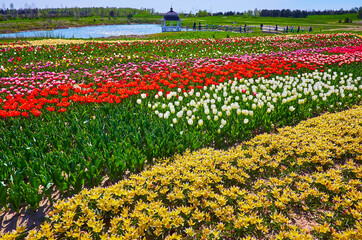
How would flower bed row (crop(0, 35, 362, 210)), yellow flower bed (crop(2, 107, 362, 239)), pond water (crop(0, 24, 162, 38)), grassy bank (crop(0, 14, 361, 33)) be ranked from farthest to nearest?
grassy bank (crop(0, 14, 361, 33)) → pond water (crop(0, 24, 162, 38)) → flower bed row (crop(0, 35, 362, 210)) → yellow flower bed (crop(2, 107, 362, 239))

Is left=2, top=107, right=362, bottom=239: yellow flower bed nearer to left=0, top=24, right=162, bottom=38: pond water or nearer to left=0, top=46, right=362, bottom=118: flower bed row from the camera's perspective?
left=0, top=46, right=362, bottom=118: flower bed row

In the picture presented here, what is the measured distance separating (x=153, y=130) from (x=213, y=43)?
17.4 metres

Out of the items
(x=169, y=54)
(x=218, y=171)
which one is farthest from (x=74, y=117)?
(x=169, y=54)

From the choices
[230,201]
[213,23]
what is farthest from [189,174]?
[213,23]

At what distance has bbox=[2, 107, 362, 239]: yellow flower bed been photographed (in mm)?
2800

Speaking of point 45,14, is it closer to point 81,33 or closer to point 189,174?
point 81,33

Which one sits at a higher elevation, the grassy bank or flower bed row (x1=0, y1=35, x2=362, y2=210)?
the grassy bank

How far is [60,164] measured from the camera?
148 inches

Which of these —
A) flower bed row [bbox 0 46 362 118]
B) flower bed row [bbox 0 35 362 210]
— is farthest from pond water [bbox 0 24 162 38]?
flower bed row [bbox 0 35 362 210]

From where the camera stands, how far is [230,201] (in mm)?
3305

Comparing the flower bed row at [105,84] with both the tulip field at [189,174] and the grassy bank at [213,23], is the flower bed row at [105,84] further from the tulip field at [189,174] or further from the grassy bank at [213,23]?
the grassy bank at [213,23]

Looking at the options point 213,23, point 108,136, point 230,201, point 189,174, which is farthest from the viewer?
point 213,23

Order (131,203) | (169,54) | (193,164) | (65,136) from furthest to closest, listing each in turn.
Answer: (169,54)
(65,136)
(193,164)
(131,203)

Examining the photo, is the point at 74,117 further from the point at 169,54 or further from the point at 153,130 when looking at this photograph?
the point at 169,54
